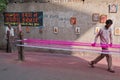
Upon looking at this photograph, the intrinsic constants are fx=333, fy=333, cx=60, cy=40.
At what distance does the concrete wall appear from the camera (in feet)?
49.1

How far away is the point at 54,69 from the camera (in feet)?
38.2

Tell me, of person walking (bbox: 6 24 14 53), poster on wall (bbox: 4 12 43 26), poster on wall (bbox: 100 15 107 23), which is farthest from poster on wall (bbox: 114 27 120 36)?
person walking (bbox: 6 24 14 53)

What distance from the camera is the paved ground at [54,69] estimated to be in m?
10.4

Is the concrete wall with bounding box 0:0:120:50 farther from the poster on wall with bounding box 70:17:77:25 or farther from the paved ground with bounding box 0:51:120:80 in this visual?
the paved ground with bounding box 0:51:120:80

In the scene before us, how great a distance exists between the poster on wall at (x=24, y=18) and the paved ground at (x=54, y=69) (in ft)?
7.46

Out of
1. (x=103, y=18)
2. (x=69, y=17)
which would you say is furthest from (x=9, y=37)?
(x=103, y=18)

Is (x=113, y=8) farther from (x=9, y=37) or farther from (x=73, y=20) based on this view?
(x=9, y=37)

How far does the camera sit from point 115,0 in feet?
48.1

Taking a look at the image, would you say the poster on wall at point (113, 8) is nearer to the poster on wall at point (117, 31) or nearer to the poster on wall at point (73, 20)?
the poster on wall at point (117, 31)

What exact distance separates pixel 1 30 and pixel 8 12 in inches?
43.3

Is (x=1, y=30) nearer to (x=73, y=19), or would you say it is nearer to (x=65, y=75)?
(x=73, y=19)

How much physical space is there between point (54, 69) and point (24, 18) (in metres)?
5.92

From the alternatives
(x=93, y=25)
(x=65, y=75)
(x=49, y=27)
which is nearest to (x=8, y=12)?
(x=49, y=27)

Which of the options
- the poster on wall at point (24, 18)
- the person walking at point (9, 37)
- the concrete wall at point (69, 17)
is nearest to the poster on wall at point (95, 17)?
the concrete wall at point (69, 17)
